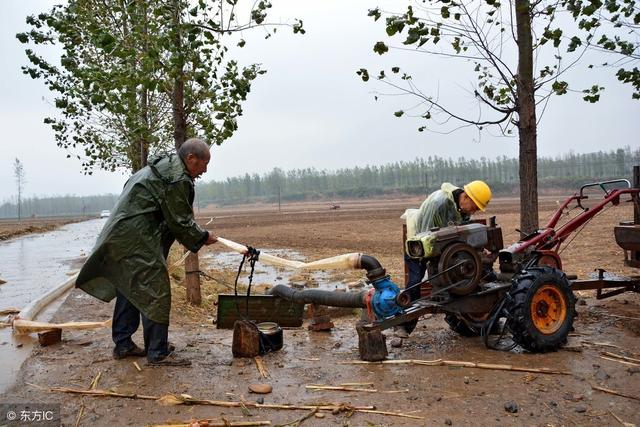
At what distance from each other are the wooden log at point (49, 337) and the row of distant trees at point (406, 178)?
212 ft

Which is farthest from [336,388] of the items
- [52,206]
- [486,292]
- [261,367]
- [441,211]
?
[52,206]

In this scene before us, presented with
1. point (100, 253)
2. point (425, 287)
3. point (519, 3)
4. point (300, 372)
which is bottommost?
point (300, 372)

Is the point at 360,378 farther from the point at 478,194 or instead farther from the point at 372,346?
the point at 478,194

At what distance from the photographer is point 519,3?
728cm

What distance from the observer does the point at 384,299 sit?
5523 mm

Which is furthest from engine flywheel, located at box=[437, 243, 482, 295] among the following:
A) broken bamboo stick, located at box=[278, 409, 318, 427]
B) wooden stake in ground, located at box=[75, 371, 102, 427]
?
wooden stake in ground, located at box=[75, 371, 102, 427]

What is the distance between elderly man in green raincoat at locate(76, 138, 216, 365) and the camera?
5371 millimetres

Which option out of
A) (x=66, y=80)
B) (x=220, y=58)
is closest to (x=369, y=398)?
(x=220, y=58)

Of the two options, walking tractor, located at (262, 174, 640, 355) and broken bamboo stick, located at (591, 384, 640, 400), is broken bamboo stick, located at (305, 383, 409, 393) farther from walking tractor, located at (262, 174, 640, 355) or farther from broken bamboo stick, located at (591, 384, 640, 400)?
broken bamboo stick, located at (591, 384, 640, 400)

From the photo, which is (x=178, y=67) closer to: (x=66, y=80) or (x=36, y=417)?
(x=36, y=417)

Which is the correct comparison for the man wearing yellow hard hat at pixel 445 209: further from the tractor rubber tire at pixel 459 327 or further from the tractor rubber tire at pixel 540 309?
the tractor rubber tire at pixel 540 309

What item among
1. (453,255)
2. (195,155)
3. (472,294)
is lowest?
(472,294)

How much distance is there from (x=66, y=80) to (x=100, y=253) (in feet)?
24.4

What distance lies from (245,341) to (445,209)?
2.70 m
